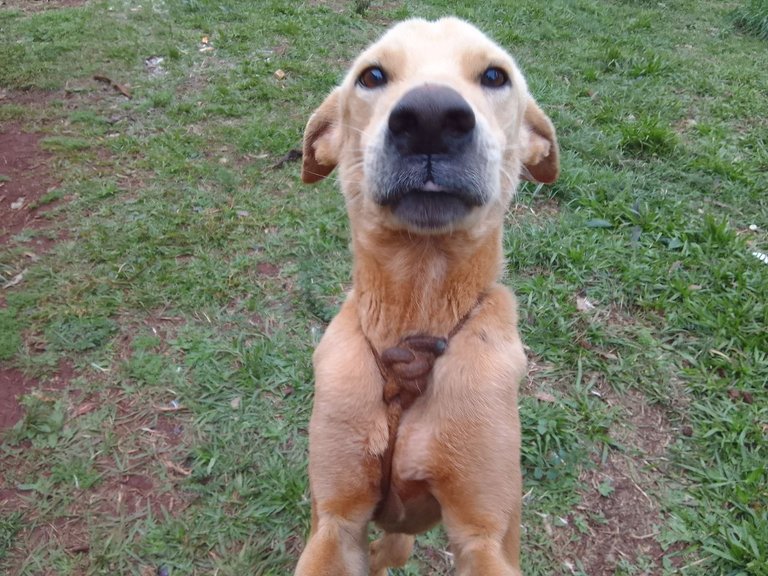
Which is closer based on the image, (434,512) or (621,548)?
(434,512)

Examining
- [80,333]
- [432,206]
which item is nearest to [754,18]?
[432,206]

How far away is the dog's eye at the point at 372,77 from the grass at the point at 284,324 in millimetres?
1864

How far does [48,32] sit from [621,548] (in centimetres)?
964

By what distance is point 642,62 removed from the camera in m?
6.77

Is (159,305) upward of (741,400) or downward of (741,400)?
downward

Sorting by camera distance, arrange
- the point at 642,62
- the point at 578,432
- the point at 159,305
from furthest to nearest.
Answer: the point at 642,62 < the point at 159,305 < the point at 578,432

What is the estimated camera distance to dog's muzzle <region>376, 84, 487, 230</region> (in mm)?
1534

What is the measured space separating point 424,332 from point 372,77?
41.8 inches

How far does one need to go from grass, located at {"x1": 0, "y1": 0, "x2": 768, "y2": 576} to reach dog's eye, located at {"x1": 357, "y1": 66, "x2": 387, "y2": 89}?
1864 mm

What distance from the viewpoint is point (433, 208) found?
173 cm

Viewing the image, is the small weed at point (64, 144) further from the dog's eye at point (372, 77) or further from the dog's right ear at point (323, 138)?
the dog's eye at point (372, 77)

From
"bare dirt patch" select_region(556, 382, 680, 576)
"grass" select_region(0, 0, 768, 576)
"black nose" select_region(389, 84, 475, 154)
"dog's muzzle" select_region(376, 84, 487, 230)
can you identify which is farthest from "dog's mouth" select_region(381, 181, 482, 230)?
"bare dirt patch" select_region(556, 382, 680, 576)

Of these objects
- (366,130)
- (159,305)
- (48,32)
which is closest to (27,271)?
(159,305)

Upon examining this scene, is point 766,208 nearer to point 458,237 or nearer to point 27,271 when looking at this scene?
point 458,237
